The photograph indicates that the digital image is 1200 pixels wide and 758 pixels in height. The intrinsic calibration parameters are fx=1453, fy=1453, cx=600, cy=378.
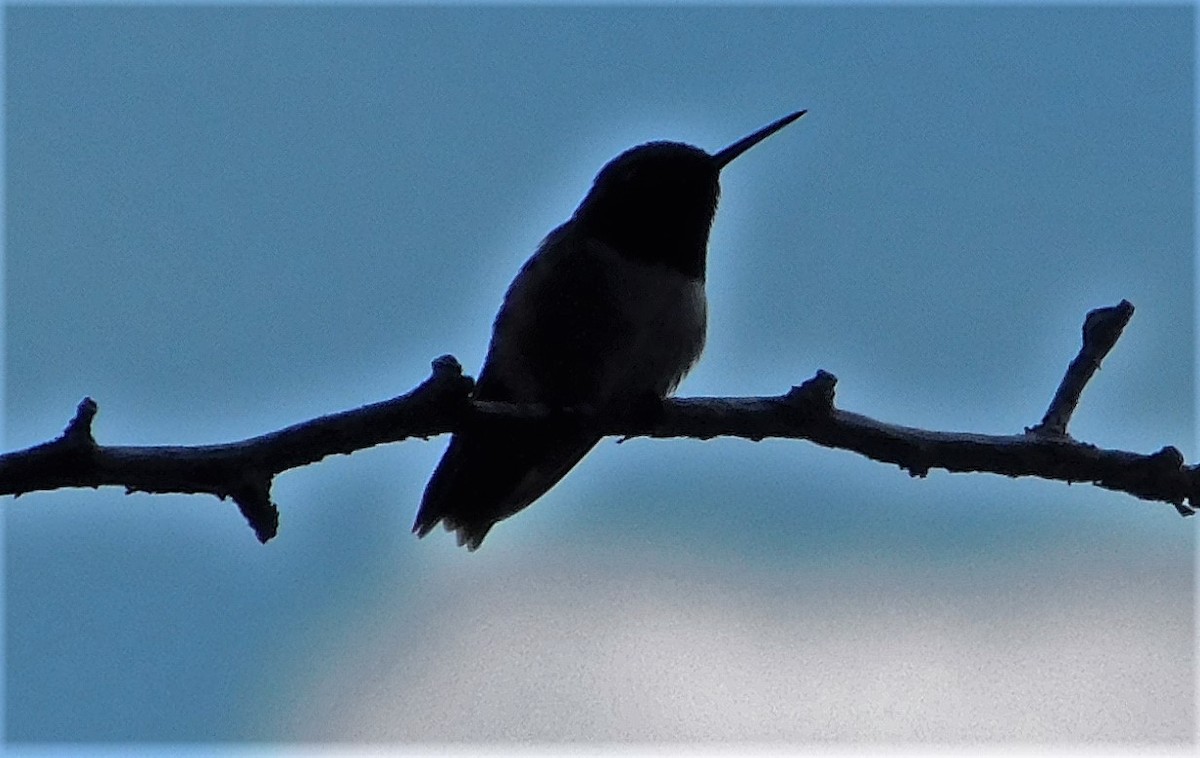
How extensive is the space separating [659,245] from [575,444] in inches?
56.3

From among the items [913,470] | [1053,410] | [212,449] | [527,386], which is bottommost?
[212,449]

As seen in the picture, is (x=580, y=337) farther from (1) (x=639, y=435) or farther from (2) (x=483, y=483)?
(1) (x=639, y=435)

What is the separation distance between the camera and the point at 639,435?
4977 millimetres

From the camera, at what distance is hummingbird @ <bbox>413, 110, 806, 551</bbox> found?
6273 millimetres

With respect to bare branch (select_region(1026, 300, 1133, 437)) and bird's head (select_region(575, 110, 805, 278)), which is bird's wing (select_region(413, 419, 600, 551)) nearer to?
bird's head (select_region(575, 110, 805, 278))

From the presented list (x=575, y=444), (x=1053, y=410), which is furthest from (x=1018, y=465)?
(x=575, y=444)

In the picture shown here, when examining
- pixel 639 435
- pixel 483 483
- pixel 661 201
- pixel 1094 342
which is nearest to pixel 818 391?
pixel 639 435

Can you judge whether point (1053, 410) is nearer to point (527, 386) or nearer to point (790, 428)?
point (790, 428)

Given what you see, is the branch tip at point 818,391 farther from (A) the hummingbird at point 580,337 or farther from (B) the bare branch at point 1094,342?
(A) the hummingbird at point 580,337

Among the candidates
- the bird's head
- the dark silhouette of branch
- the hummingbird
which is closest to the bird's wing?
the hummingbird

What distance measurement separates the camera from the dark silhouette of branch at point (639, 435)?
363 centimetres

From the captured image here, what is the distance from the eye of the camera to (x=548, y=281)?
21.6 feet

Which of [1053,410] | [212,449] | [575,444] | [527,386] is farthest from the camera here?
[527,386]

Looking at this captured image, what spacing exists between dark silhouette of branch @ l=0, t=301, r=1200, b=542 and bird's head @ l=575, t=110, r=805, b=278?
1.85 metres
